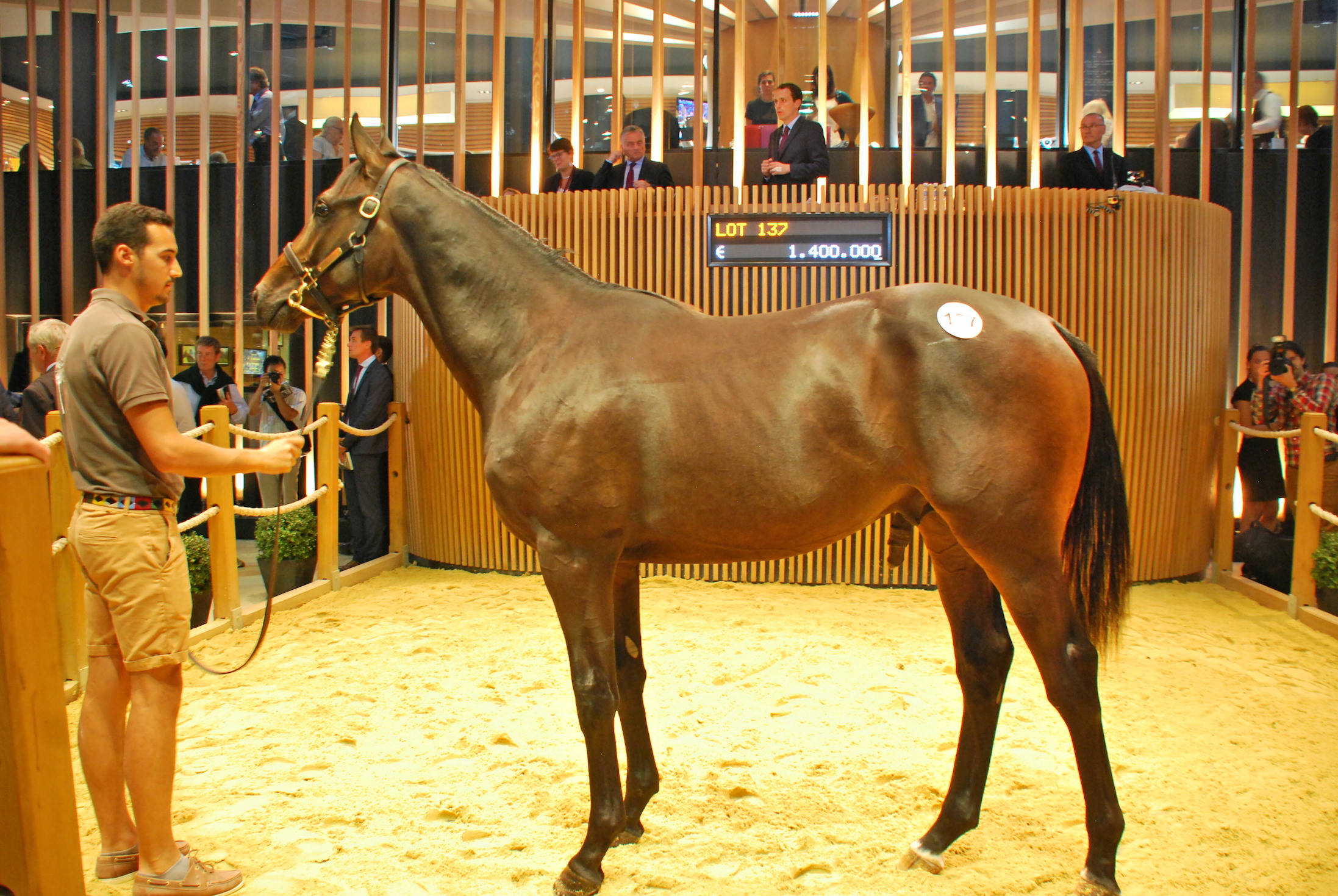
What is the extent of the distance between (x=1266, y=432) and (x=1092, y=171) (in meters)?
2.07

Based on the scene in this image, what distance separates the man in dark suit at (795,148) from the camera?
19.2 ft

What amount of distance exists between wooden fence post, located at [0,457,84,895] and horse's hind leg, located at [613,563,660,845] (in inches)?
53.3

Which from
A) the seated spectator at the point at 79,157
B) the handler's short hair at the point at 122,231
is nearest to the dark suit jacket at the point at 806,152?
the handler's short hair at the point at 122,231

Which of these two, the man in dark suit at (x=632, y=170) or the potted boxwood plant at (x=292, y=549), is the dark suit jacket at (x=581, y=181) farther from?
the potted boxwood plant at (x=292, y=549)

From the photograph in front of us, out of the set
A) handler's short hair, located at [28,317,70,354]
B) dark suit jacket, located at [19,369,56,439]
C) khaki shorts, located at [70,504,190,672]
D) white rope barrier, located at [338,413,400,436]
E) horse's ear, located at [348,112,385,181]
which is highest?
horse's ear, located at [348,112,385,181]

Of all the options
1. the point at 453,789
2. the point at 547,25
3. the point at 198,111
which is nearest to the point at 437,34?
the point at 547,25

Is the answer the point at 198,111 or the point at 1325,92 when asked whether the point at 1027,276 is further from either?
the point at 198,111

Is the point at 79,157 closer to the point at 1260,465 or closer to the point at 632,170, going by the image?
the point at 632,170

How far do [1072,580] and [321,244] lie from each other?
2.17m

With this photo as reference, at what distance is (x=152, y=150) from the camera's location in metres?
7.81

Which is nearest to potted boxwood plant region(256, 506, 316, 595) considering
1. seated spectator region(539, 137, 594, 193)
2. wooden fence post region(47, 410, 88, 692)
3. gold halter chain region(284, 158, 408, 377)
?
wooden fence post region(47, 410, 88, 692)

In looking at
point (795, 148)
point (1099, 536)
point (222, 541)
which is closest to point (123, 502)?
point (1099, 536)

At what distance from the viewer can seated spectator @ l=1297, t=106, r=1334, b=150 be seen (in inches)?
269

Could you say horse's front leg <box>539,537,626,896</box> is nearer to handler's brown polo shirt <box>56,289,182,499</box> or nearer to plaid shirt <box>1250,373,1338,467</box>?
handler's brown polo shirt <box>56,289,182,499</box>
